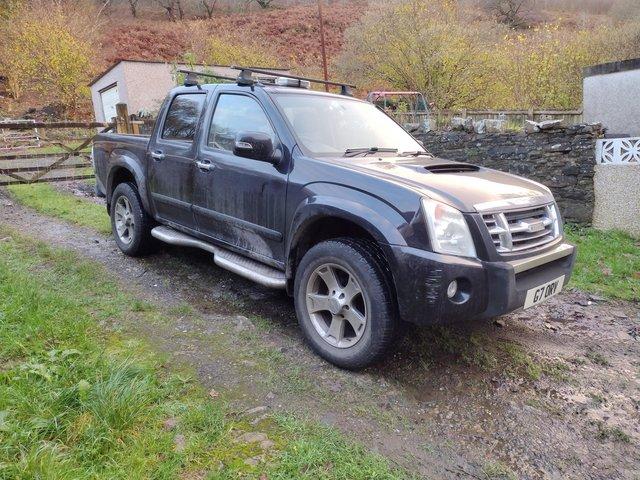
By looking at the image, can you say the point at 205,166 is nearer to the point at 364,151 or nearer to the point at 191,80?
the point at 191,80

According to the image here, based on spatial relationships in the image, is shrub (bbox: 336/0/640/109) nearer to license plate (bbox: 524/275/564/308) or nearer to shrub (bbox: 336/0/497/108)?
shrub (bbox: 336/0/497/108)

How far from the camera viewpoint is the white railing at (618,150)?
6.42 metres

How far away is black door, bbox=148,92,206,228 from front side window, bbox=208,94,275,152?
0.87 ft

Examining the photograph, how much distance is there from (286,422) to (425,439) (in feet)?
2.43

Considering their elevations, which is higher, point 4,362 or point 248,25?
point 248,25

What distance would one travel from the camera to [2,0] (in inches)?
1391

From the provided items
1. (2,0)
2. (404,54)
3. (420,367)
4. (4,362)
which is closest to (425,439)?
(420,367)

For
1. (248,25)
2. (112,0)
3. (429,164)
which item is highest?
(112,0)

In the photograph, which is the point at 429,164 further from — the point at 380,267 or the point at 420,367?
the point at 420,367

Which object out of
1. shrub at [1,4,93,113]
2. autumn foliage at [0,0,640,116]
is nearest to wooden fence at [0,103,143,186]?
autumn foliage at [0,0,640,116]

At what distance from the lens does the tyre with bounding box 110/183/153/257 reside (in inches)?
Result: 197

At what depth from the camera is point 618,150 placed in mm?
6586

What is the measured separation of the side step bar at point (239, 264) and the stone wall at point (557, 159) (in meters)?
5.35

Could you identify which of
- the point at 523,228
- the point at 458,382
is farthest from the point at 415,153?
the point at 458,382
